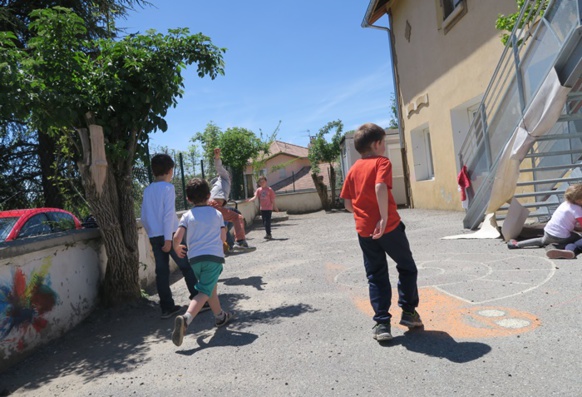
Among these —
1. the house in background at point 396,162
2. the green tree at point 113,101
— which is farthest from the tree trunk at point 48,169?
the house in background at point 396,162

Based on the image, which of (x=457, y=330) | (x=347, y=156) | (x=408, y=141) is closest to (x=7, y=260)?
(x=457, y=330)

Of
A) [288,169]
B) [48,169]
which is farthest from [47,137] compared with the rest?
[288,169]

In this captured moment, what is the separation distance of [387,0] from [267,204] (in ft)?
29.9

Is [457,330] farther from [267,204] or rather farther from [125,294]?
[267,204]

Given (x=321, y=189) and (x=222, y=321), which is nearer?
(x=222, y=321)

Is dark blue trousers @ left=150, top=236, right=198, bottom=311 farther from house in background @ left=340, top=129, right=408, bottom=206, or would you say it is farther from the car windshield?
house in background @ left=340, top=129, right=408, bottom=206

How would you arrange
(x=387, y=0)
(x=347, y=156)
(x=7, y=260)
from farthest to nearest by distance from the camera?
(x=347, y=156), (x=387, y=0), (x=7, y=260)

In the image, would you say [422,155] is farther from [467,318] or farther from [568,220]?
[467,318]

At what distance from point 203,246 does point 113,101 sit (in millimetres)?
2279

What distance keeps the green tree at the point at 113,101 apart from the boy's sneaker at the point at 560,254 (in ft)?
15.1

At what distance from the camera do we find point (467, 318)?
12.6ft

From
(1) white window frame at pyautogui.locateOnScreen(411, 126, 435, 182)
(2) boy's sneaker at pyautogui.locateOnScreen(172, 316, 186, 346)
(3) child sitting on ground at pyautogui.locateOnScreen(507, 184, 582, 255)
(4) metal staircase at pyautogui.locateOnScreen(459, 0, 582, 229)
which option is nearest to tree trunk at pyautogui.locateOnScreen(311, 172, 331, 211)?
(1) white window frame at pyautogui.locateOnScreen(411, 126, 435, 182)

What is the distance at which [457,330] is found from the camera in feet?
11.7

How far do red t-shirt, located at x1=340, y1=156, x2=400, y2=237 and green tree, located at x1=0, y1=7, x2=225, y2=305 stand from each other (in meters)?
2.83
